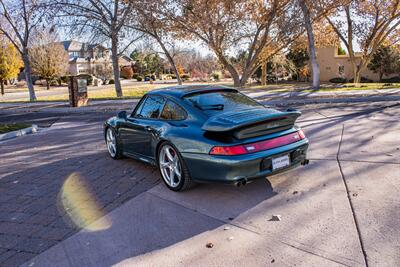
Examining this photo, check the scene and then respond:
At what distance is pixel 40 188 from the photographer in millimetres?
5184

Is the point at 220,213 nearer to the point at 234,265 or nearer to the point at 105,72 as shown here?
the point at 234,265

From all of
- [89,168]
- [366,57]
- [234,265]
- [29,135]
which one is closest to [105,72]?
[366,57]

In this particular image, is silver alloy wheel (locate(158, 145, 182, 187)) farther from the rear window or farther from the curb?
the curb

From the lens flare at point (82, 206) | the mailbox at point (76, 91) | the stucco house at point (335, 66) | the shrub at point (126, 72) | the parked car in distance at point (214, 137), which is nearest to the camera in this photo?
the lens flare at point (82, 206)

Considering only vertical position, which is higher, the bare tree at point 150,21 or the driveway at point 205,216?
the bare tree at point 150,21

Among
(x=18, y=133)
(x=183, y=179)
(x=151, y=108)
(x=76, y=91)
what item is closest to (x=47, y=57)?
(x=76, y=91)

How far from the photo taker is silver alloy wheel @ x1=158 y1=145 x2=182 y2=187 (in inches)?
181

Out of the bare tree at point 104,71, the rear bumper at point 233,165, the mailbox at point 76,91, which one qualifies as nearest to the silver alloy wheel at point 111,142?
the rear bumper at point 233,165

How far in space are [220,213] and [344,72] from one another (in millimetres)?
41237

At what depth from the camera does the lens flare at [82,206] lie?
3871 mm

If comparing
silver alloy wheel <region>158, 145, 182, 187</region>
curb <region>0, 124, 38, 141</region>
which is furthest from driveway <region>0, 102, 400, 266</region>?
curb <region>0, 124, 38, 141</region>

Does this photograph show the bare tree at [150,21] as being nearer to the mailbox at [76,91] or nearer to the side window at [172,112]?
the mailbox at [76,91]

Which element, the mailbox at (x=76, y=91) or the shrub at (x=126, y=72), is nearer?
the mailbox at (x=76, y=91)

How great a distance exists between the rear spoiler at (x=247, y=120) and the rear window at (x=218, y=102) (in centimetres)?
23
